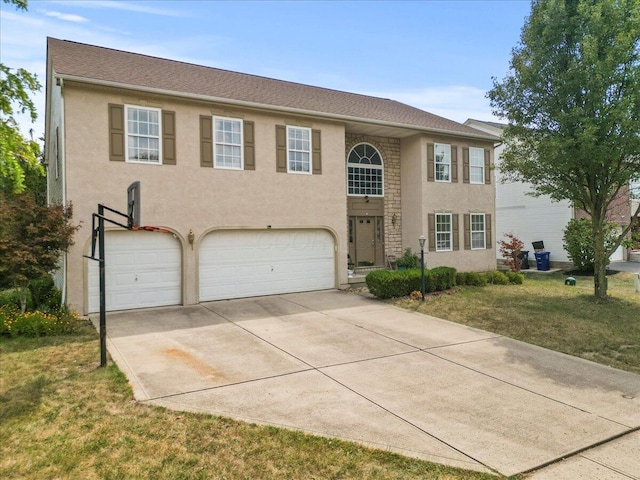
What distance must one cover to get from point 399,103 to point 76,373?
18769 mm

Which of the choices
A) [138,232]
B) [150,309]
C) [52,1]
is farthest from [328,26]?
[150,309]

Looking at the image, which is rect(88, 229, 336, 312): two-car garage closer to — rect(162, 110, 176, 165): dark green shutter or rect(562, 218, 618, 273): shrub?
rect(162, 110, 176, 165): dark green shutter

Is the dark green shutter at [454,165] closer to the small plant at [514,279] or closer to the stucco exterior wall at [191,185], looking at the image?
the small plant at [514,279]

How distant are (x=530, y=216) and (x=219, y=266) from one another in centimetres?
1919

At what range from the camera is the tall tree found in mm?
11117

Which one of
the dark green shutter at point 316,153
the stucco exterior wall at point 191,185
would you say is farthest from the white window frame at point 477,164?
the dark green shutter at point 316,153

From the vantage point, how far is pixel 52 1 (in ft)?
20.8

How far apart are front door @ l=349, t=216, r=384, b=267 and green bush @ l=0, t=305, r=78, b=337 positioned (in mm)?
10014

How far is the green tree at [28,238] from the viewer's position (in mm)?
9398

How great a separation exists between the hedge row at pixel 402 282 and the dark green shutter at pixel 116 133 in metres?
8.13

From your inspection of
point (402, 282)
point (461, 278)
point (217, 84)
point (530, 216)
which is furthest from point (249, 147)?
point (530, 216)

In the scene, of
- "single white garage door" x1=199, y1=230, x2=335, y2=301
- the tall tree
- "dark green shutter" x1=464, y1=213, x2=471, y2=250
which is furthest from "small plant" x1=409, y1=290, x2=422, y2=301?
"dark green shutter" x1=464, y1=213, x2=471, y2=250

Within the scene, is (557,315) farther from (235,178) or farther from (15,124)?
(15,124)

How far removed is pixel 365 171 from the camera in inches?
670
